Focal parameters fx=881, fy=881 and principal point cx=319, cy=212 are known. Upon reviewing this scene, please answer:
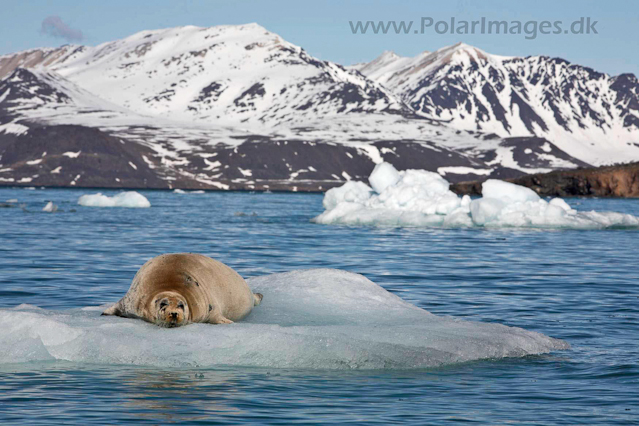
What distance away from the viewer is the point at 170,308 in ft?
44.7

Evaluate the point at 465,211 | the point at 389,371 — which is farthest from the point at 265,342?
the point at 465,211

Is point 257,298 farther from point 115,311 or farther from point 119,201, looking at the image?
point 119,201

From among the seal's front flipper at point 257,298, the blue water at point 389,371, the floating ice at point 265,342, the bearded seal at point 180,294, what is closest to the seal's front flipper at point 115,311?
the bearded seal at point 180,294

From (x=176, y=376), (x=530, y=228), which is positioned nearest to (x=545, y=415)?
(x=176, y=376)

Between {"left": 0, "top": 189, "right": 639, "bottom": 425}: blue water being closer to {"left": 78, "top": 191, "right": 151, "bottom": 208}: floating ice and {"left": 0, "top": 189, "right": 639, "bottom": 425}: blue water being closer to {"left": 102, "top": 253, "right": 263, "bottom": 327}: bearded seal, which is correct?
{"left": 102, "top": 253, "right": 263, "bottom": 327}: bearded seal

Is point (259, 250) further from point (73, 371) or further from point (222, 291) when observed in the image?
point (73, 371)

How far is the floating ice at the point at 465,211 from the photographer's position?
59.0 metres

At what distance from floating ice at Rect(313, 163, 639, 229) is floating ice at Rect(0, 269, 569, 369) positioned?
144 feet

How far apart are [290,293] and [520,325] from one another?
16.0 feet

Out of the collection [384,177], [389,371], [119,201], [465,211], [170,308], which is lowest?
[389,371]

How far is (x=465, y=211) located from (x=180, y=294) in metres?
48.8

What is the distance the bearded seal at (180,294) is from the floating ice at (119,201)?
271ft

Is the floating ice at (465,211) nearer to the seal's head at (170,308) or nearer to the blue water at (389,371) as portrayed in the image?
the blue water at (389,371)

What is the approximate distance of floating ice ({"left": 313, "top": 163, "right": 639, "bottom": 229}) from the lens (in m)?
59.0
